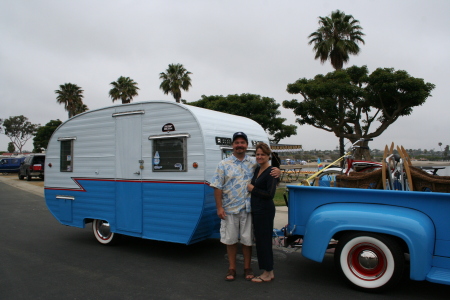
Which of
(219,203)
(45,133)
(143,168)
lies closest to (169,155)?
(143,168)

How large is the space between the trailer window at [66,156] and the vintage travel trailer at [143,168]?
0.02 m

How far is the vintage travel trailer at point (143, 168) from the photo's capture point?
211 inches

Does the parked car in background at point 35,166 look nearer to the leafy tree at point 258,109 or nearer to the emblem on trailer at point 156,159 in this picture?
the leafy tree at point 258,109

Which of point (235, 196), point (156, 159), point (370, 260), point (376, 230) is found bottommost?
point (370, 260)

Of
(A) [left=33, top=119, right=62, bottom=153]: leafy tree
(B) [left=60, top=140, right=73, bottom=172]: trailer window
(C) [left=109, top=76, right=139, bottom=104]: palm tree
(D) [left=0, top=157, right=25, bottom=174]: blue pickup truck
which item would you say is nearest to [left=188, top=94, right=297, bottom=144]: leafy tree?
(C) [left=109, top=76, right=139, bottom=104]: palm tree

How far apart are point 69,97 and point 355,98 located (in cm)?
3415

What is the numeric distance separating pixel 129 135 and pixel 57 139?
A: 6.94ft

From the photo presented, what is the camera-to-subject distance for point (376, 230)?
13.0ft

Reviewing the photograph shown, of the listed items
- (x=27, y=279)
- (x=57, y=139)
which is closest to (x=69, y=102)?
(x=57, y=139)

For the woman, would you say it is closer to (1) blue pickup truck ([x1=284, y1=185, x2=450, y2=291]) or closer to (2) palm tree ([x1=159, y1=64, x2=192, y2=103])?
(1) blue pickup truck ([x1=284, y1=185, x2=450, y2=291])

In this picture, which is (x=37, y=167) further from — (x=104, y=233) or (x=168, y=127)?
(x=168, y=127)

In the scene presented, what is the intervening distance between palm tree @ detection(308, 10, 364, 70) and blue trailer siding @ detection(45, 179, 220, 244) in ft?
73.3

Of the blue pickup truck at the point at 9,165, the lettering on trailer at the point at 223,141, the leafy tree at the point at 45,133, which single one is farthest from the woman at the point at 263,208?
the leafy tree at the point at 45,133

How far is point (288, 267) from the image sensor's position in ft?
17.4
